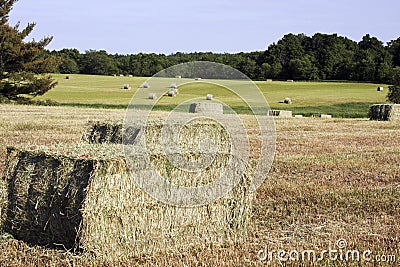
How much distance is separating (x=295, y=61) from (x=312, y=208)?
242ft

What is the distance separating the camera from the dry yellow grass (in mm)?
5695

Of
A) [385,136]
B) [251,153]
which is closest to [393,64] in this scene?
[385,136]

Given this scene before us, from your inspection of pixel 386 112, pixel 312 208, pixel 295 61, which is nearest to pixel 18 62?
pixel 386 112

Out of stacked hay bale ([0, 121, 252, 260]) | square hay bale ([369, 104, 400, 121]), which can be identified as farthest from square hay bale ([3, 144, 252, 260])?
square hay bale ([369, 104, 400, 121])

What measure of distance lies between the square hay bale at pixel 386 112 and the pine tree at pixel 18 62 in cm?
2155

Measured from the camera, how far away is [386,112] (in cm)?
2722

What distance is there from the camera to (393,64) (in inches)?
3140

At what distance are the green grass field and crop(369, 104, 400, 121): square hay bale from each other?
8875 mm

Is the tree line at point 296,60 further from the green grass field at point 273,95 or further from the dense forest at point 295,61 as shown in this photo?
the green grass field at point 273,95

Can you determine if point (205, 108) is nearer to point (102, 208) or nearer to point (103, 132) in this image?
point (103, 132)

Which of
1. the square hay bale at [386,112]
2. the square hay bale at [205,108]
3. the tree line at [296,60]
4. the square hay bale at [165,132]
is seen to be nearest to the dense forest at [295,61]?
the tree line at [296,60]

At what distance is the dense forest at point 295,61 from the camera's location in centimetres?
7669

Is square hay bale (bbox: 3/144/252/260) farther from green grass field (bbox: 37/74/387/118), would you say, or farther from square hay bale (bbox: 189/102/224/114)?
green grass field (bbox: 37/74/387/118)

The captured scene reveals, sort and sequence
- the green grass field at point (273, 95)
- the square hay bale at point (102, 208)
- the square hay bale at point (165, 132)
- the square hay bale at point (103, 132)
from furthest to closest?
1. the green grass field at point (273, 95)
2. the square hay bale at point (103, 132)
3. the square hay bale at point (165, 132)
4. the square hay bale at point (102, 208)
